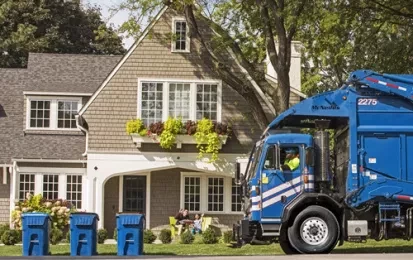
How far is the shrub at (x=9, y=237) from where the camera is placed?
2907 cm

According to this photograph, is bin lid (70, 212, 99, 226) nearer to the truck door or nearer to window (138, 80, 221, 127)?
the truck door

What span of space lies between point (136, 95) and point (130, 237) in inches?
440

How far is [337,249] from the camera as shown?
926 inches

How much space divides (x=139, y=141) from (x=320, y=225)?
13.4m

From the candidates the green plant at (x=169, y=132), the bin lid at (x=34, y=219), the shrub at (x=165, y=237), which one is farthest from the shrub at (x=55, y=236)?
the bin lid at (x=34, y=219)

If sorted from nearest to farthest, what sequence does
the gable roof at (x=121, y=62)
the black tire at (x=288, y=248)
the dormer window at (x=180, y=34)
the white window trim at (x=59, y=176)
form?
the black tire at (x=288, y=248) < the gable roof at (x=121, y=62) < the dormer window at (x=180, y=34) < the white window trim at (x=59, y=176)

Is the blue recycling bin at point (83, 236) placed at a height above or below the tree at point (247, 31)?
below

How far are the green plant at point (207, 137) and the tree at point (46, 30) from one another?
1966 centimetres

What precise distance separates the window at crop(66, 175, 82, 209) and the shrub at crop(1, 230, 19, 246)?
5455mm

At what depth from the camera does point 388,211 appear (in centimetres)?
2083

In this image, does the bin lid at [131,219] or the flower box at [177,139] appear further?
the flower box at [177,139]

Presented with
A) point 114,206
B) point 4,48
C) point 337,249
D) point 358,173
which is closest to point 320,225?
point 358,173

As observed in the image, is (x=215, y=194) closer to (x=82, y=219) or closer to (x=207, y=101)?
(x=207, y=101)

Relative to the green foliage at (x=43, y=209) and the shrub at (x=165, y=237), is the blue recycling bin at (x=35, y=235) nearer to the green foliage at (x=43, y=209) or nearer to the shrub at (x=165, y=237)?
the shrub at (x=165, y=237)
